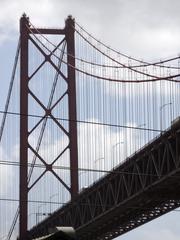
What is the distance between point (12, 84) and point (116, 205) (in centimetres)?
1508

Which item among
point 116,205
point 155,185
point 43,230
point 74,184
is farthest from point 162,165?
point 43,230

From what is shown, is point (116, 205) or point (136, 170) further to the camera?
point (116, 205)

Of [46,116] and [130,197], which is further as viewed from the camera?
[46,116]

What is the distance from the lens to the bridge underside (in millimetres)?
31531

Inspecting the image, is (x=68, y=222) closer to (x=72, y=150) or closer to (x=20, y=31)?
(x=72, y=150)

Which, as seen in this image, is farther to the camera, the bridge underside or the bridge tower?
the bridge tower

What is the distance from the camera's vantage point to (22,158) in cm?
4578

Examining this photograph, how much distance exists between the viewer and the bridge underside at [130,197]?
31.5 m

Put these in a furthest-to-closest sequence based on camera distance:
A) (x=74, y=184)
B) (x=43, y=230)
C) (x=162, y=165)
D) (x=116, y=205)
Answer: (x=43, y=230) < (x=74, y=184) < (x=116, y=205) < (x=162, y=165)

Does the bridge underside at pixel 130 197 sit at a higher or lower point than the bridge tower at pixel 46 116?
lower

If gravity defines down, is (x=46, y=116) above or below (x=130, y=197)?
above

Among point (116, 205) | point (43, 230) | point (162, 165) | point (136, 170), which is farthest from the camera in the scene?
point (43, 230)

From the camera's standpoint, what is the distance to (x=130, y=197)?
116 feet

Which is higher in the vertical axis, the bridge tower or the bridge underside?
the bridge tower
